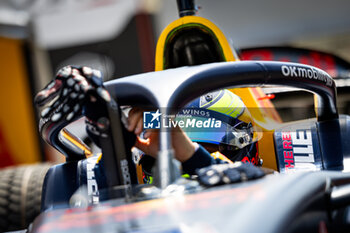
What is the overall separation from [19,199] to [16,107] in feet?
9.41

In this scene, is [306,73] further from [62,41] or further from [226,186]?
[62,41]

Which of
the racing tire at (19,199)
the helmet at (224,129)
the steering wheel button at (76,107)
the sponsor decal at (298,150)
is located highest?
the steering wheel button at (76,107)

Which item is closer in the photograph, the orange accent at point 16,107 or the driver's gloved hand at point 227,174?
the driver's gloved hand at point 227,174

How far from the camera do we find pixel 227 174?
29.8 inches

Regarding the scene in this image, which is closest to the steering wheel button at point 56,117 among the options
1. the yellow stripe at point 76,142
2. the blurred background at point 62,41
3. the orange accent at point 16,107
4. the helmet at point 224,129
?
the yellow stripe at point 76,142

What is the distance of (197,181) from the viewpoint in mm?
799

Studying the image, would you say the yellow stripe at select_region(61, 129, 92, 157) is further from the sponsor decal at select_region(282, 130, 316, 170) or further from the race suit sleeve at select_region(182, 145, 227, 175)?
the sponsor decal at select_region(282, 130, 316, 170)

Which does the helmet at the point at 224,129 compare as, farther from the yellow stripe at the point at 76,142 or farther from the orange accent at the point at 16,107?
the orange accent at the point at 16,107

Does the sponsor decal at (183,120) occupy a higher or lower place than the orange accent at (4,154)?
higher

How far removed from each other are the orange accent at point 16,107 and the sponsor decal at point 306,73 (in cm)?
402

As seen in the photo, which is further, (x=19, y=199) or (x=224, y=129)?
(x=19, y=199)

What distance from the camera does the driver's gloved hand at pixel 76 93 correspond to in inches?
32.6

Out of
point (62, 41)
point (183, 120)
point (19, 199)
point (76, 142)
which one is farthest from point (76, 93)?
point (62, 41)

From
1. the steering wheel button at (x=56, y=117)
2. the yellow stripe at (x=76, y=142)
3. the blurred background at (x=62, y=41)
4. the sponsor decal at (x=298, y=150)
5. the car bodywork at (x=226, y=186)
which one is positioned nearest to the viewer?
the car bodywork at (x=226, y=186)
